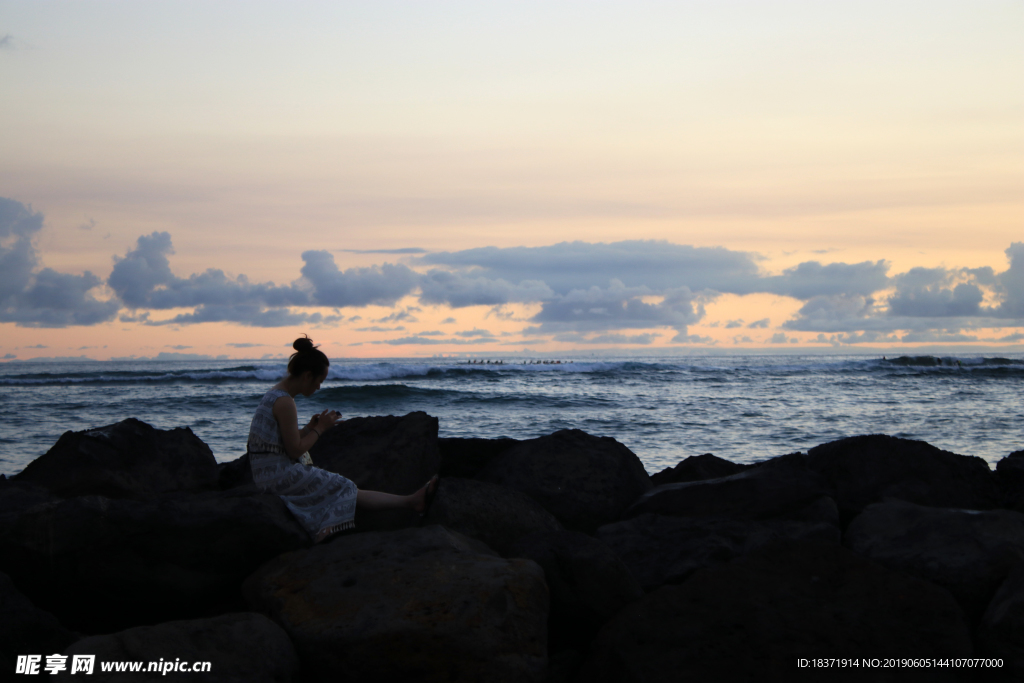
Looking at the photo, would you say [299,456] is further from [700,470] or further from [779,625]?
[700,470]

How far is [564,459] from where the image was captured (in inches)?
230

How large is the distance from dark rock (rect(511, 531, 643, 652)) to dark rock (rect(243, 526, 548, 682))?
0.29 m

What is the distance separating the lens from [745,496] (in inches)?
197

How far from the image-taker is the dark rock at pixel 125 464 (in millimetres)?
5551

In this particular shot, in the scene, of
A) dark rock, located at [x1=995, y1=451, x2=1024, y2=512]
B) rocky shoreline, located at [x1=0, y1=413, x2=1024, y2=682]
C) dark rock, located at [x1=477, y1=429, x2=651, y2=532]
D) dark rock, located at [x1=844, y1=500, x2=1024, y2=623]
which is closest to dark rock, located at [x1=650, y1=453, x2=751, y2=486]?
dark rock, located at [x1=477, y1=429, x2=651, y2=532]

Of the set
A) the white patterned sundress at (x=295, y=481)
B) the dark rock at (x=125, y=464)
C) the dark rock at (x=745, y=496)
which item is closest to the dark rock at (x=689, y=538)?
the dark rock at (x=745, y=496)

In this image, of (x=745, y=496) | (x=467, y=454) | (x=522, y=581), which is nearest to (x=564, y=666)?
(x=522, y=581)

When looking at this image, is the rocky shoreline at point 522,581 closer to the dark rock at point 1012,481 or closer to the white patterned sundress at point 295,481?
the white patterned sundress at point 295,481

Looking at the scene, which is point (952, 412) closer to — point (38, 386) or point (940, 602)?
point (940, 602)

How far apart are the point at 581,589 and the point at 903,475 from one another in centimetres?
333

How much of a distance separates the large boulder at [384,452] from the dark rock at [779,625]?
7.68ft

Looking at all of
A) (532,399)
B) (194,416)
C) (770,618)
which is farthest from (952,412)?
(194,416)

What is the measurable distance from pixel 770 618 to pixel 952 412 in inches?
625

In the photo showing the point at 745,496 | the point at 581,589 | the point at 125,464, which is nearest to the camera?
the point at 581,589
